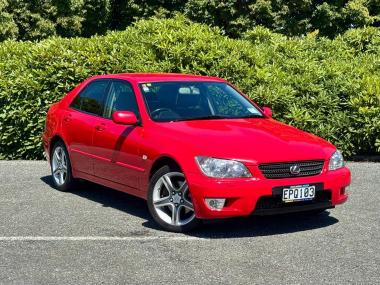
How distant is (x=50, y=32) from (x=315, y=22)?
1369 cm

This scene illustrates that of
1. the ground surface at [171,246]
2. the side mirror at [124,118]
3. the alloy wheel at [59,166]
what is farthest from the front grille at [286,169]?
the alloy wheel at [59,166]

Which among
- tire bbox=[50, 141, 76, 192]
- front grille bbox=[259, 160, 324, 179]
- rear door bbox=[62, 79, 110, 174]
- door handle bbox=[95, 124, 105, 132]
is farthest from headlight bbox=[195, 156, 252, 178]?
tire bbox=[50, 141, 76, 192]

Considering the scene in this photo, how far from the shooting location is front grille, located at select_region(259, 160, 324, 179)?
6.43m

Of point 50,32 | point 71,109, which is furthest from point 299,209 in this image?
point 50,32

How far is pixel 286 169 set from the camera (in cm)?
650

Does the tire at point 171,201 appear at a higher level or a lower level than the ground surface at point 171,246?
higher

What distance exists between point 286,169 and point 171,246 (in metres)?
1.29

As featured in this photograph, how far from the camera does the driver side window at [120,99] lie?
7.73 m

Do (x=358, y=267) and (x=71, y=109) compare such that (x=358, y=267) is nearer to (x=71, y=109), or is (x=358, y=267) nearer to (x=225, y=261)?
(x=225, y=261)

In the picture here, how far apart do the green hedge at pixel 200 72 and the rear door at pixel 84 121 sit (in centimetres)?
358

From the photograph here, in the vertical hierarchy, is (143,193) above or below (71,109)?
below

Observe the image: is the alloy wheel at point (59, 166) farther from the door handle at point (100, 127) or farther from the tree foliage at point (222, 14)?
the tree foliage at point (222, 14)

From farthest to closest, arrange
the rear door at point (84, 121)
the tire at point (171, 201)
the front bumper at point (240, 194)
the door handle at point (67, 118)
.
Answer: the door handle at point (67, 118), the rear door at point (84, 121), the tire at point (171, 201), the front bumper at point (240, 194)

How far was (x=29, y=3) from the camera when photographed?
35094 millimetres
